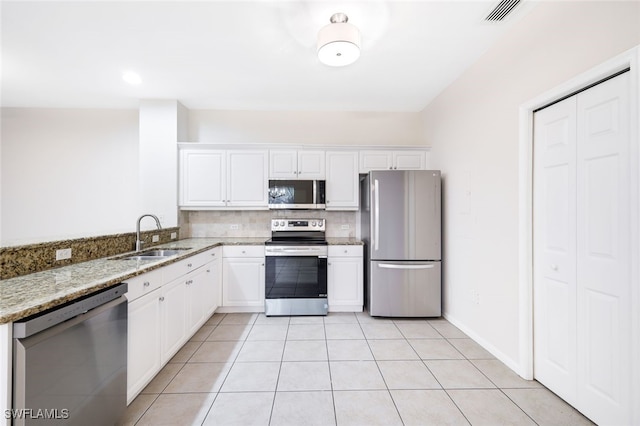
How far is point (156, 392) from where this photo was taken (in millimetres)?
1952

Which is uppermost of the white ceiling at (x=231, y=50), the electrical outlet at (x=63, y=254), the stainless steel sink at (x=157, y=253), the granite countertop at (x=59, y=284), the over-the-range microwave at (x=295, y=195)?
the white ceiling at (x=231, y=50)

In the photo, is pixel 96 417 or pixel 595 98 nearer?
pixel 96 417

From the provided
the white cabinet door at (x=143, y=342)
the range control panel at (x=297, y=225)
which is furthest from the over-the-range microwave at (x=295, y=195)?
the white cabinet door at (x=143, y=342)

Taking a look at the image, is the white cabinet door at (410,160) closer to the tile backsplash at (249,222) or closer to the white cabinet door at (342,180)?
the white cabinet door at (342,180)

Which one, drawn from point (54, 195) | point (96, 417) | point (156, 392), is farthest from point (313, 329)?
point (54, 195)

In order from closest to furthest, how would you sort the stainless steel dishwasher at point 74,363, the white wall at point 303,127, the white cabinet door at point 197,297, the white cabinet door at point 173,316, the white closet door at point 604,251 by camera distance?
the stainless steel dishwasher at point 74,363
the white closet door at point 604,251
the white cabinet door at point 173,316
the white cabinet door at point 197,297
the white wall at point 303,127

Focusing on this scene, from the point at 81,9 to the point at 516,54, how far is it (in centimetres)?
332

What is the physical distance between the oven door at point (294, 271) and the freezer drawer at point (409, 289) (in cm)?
73

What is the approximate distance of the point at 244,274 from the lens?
3.48m

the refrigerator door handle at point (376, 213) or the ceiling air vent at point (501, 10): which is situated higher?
the ceiling air vent at point (501, 10)

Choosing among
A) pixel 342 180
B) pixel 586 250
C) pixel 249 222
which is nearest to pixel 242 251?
pixel 249 222

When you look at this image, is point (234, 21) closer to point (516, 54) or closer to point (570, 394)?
point (516, 54)

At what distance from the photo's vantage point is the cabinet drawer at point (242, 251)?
11.4ft

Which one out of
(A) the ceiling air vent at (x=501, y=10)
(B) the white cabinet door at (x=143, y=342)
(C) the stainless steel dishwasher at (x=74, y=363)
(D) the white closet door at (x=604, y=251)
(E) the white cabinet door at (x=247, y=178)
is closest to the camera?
(C) the stainless steel dishwasher at (x=74, y=363)
